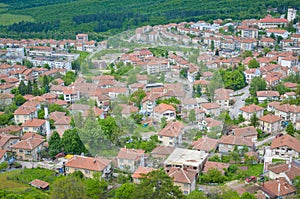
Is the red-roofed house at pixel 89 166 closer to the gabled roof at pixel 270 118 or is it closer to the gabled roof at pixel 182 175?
the gabled roof at pixel 182 175

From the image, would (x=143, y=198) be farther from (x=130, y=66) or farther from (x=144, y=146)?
(x=130, y=66)

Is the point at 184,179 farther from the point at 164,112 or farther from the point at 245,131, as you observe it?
the point at 245,131

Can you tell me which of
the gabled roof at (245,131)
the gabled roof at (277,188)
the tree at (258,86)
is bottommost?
the gabled roof at (277,188)

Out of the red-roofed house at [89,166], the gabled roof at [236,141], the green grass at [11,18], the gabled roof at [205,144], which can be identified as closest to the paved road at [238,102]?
the gabled roof at [236,141]

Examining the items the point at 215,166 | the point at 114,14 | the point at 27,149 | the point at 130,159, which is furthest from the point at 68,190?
the point at 114,14

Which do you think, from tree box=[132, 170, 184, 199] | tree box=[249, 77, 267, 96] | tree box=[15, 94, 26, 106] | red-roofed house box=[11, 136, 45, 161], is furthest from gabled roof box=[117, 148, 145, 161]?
tree box=[249, 77, 267, 96]

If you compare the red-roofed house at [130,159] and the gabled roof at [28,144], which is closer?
the red-roofed house at [130,159]

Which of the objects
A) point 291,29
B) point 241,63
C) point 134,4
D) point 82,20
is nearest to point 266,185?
point 241,63
